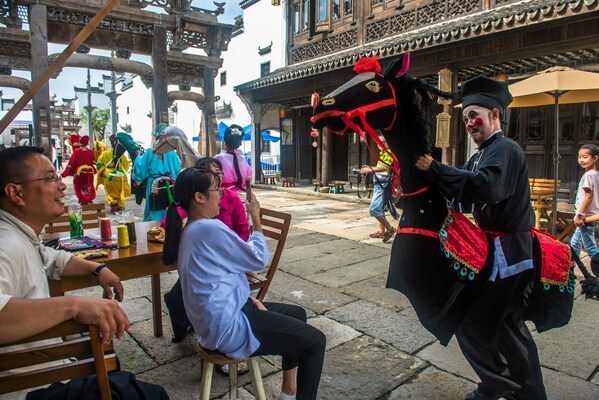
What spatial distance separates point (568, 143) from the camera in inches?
339

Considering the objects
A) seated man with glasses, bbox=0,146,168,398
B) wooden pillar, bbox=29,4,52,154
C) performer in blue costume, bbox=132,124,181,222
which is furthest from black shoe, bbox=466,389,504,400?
wooden pillar, bbox=29,4,52,154

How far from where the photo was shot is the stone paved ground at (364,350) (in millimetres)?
2482

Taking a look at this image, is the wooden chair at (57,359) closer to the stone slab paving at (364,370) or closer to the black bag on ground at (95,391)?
the black bag on ground at (95,391)

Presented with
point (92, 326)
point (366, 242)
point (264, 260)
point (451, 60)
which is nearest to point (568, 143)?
point (451, 60)

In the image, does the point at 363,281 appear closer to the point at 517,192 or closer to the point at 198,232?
the point at 517,192

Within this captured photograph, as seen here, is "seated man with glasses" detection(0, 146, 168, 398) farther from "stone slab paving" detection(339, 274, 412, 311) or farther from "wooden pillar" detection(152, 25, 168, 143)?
"wooden pillar" detection(152, 25, 168, 143)

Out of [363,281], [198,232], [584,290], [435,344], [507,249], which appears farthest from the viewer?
[363,281]

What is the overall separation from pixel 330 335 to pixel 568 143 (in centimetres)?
798

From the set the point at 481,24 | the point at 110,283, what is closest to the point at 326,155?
the point at 481,24

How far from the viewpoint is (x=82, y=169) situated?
8.54 m

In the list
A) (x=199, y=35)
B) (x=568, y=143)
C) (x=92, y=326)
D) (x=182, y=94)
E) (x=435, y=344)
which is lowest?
(x=435, y=344)

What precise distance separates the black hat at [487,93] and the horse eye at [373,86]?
19.1 inches

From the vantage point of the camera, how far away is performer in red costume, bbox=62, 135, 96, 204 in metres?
8.52

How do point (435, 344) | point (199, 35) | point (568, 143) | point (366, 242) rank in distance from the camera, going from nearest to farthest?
point (435, 344) < point (366, 242) < point (568, 143) < point (199, 35)
